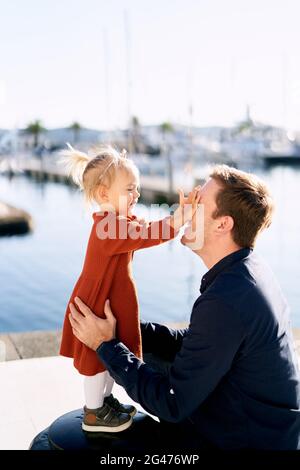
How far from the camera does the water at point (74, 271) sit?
10.3 meters

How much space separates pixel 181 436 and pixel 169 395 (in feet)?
0.71

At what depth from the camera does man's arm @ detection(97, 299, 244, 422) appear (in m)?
1.87

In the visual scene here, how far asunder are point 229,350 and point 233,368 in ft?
0.37

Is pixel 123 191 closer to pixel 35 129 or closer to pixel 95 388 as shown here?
pixel 95 388

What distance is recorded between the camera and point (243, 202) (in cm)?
202

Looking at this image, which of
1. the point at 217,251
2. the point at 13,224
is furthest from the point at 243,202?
the point at 13,224

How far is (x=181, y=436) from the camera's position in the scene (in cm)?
209

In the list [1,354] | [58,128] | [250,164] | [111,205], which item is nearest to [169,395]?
[111,205]

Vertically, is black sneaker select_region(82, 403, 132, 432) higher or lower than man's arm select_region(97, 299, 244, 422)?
lower

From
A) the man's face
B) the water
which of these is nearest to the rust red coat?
the man's face

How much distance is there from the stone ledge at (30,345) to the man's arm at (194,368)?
2.39 m

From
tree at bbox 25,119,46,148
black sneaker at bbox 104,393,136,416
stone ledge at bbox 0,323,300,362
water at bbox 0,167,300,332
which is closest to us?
black sneaker at bbox 104,393,136,416

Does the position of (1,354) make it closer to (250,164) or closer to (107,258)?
(107,258)

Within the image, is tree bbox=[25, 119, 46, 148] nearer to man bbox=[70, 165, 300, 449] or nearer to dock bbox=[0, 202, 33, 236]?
dock bbox=[0, 202, 33, 236]
